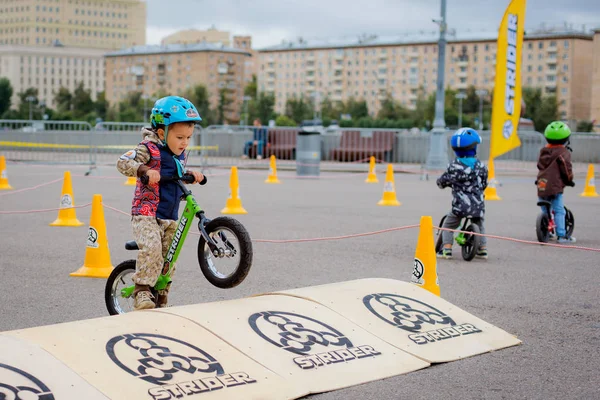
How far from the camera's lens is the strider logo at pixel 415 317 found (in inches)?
248

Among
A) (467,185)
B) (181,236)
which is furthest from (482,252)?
(181,236)

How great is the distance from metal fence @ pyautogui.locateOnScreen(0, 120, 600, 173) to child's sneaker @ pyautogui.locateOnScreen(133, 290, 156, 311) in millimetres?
28250

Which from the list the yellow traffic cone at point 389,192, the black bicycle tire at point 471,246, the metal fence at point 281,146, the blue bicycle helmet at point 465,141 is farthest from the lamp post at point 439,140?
the black bicycle tire at point 471,246

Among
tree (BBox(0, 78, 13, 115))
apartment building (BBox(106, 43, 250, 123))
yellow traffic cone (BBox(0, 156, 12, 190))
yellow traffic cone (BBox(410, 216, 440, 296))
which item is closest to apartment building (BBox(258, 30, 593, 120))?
apartment building (BBox(106, 43, 250, 123))

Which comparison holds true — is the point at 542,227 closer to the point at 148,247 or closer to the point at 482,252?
the point at 482,252

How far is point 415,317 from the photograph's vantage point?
258 inches

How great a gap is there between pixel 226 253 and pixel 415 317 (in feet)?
4.76

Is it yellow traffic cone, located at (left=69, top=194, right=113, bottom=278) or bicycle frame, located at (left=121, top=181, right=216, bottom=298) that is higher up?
bicycle frame, located at (left=121, top=181, right=216, bottom=298)

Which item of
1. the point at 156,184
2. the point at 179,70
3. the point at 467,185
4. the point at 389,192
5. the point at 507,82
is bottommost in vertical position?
→ the point at 389,192

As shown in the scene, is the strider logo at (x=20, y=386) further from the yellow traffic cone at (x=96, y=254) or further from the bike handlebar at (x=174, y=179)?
the yellow traffic cone at (x=96, y=254)

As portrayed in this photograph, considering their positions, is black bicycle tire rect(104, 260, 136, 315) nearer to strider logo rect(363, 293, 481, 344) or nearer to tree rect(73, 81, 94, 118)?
strider logo rect(363, 293, 481, 344)

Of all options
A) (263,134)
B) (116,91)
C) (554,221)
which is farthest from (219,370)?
(116,91)

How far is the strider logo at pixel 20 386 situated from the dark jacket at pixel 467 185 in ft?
23.0

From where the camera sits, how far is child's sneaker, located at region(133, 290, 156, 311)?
6.44 m
